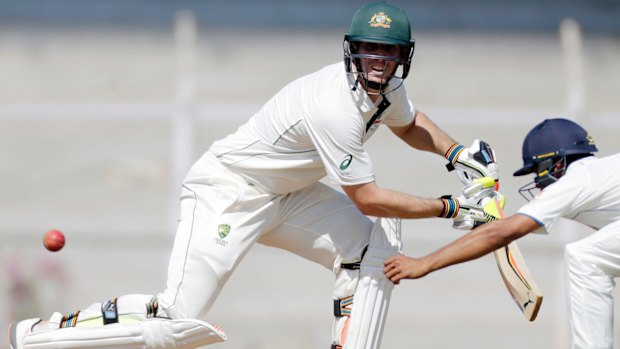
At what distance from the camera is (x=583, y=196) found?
3045 mm

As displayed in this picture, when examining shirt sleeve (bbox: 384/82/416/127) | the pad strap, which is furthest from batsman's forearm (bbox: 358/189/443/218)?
the pad strap

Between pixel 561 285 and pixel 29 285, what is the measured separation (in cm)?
283

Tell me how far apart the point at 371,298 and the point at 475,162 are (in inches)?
22.7

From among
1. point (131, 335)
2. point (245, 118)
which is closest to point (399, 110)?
point (131, 335)

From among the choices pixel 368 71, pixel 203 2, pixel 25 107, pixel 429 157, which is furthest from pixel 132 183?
pixel 368 71

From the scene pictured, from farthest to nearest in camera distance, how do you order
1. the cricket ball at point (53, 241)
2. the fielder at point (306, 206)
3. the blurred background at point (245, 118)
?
the blurred background at point (245, 118) → the cricket ball at point (53, 241) → the fielder at point (306, 206)

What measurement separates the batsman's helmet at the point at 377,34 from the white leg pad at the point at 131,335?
902mm

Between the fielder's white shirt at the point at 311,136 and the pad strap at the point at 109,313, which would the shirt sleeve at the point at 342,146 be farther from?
the pad strap at the point at 109,313

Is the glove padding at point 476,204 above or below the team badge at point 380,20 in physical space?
below

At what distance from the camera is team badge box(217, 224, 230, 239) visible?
3.22 metres

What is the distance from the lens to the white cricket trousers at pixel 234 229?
317 centimetres

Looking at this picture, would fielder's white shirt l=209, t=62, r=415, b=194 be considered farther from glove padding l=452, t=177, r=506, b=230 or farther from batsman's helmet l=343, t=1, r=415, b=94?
glove padding l=452, t=177, r=506, b=230

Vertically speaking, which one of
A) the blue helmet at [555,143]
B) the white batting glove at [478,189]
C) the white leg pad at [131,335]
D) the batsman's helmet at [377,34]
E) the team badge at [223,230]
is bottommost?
the white leg pad at [131,335]

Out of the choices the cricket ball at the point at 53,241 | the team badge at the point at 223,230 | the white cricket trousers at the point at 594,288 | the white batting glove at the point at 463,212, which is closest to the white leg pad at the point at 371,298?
the white batting glove at the point at 463,212
